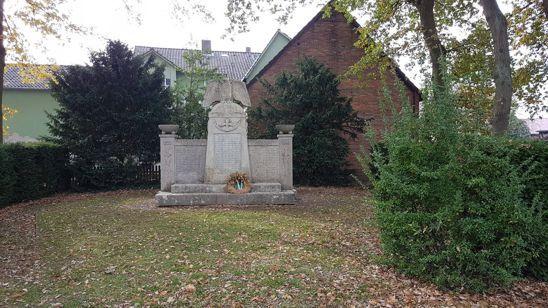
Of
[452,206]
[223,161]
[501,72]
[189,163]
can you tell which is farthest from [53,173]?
[501,72]

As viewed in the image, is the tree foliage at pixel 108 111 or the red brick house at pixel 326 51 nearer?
the tree foliage at pixel 108 111

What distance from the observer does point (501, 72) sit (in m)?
9.59

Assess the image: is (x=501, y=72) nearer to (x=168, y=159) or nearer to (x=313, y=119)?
(x=313, y=119)

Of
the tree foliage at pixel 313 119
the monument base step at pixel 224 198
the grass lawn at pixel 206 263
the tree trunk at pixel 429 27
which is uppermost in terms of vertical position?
the tree trunk at pixel 429 27

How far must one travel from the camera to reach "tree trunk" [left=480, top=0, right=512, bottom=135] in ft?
31.3

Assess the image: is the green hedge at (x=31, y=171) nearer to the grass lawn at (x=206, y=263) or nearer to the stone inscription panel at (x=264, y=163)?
the grass lawn at (x=206, y=263)

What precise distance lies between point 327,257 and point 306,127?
10953mm

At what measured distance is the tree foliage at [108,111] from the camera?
15859 millimetres

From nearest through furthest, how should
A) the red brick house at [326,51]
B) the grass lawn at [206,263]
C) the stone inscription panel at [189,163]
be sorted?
1. the grass lawn at [206,263]
2. the stone inscription panel at [189,163]
3. the red brick house at [326,51]

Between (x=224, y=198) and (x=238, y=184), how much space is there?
57 cm

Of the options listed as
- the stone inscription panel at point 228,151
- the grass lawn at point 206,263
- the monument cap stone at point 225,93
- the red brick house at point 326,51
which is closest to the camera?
the grass lawn at point 206,263

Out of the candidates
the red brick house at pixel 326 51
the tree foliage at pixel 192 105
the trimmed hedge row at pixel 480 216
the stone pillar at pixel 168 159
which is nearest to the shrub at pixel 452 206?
the trimmed hedge row at pixel 480 216

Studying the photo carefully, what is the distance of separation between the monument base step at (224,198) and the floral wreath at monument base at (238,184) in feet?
0.44

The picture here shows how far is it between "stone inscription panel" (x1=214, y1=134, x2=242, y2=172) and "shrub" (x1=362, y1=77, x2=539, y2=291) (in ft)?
23.1
